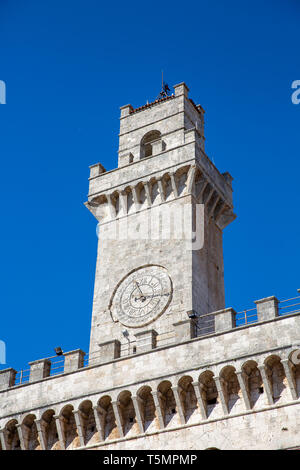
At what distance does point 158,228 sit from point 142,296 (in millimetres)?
3516

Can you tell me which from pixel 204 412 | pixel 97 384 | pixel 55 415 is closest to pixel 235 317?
pixel 204 412

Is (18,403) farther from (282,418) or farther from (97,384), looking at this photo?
(282,418)

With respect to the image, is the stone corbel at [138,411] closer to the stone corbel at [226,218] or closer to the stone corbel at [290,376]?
the stone corbel at [290,376]

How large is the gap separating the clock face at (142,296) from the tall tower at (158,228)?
45 mm

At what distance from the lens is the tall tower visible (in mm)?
33125

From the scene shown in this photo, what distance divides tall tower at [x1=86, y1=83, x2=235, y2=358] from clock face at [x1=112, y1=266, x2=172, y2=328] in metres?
0.05

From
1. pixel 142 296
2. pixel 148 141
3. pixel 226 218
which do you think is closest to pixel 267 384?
pixel 142 296

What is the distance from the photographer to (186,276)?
1300 inches

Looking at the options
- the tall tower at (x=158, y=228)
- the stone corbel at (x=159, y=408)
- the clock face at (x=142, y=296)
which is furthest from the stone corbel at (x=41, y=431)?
the clock face at (x=142, y=296)

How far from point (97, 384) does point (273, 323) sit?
7.36 meters

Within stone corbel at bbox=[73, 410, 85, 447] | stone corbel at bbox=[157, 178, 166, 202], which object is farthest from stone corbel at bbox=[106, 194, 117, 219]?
stone corbel at bbox=[73, 410, 85, 447]

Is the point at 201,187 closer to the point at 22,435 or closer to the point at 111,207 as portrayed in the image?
the point at 111,207

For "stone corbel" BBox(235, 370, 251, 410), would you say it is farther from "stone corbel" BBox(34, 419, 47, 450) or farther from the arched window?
the arched window

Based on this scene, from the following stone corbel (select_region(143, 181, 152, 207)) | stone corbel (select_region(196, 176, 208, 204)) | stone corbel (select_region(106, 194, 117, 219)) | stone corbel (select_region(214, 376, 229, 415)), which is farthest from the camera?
stone corbel (select_region(106, 194, 117, 219))
